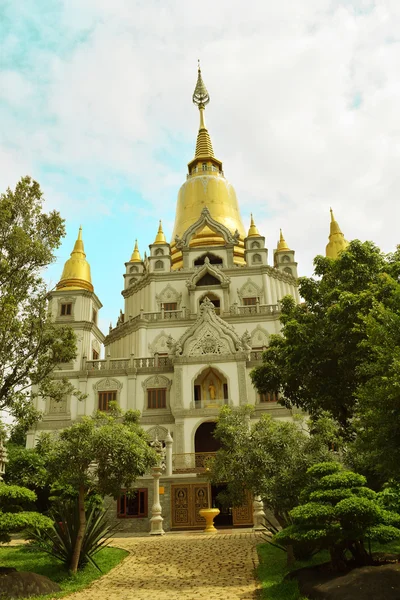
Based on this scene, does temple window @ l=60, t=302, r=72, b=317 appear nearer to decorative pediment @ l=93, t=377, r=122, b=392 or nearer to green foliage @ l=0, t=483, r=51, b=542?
decorative pediment @ l=93, t=377, r=122, b=392

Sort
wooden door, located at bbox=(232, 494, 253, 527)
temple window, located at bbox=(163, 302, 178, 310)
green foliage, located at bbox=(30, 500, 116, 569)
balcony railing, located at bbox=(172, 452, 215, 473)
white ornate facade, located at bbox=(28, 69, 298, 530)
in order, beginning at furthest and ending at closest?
1. temple window, located at bbox=(163, 302, 178, 310)
2. white ornate facade, located at bbox=(28, 69, 298, 530)
3. balcony railing, located at bbox=(172, 452, 215, 473)
4. wooden door, located at bbox=(232, 494, 253, 527)
5. green foliage, located at bbox=(30, 500, 116, 569)

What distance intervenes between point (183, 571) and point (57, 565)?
3.15 metres

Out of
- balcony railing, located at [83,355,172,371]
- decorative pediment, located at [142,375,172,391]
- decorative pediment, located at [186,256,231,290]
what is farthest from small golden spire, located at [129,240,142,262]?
decorative pediment, located at [142,375,172,391]

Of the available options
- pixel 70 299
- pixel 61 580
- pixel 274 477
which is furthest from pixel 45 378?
pixel 70 299

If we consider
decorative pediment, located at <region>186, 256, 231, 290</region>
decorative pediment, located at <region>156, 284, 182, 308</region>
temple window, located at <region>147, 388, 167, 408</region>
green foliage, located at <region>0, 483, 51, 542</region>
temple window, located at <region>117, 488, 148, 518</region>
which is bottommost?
temple window, located at <region>117, 488, 148, 518</region>

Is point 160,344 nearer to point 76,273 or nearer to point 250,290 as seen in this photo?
point 250,290

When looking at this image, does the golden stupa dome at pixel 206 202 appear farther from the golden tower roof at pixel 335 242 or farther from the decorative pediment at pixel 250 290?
the golden tower roof at pixel 335 242

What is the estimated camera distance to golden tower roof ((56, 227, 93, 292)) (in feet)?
121

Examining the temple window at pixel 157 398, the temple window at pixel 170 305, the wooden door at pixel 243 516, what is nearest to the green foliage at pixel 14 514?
the wooden door at pixel 243 516

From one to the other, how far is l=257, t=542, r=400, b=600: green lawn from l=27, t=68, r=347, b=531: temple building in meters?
7.77

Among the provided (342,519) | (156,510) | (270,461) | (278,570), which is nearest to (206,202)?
(156,510)

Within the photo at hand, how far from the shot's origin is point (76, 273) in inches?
1480

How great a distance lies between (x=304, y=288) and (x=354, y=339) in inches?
141

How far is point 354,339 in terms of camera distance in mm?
17734
